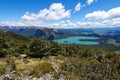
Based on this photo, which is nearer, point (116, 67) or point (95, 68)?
point (95, 68)

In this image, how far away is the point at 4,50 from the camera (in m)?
34.4

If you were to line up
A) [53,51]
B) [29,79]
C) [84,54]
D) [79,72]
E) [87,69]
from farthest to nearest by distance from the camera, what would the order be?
[84,54] < [53,51] < [87,69] < [79,72] < [29,79]

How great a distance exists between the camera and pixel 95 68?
24.3 m

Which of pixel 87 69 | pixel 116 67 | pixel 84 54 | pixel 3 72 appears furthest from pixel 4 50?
pixel 84 54

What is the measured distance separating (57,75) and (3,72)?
19.5ft

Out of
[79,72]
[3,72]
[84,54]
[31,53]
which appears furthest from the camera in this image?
[84,54]

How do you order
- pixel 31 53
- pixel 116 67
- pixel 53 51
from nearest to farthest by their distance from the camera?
pixel 116 67, pixel 31 53, pixel 53 51

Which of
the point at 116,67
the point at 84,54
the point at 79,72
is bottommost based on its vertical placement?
the point at 84,54

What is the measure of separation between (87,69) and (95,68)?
186 centimetres

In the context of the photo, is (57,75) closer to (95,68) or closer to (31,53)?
(95,68)

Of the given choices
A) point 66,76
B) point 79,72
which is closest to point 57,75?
point 66,76

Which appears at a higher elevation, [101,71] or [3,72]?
[3,72]

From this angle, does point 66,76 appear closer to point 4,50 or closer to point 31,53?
point 31,53

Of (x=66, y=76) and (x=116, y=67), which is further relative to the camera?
(x=116, y=67)
